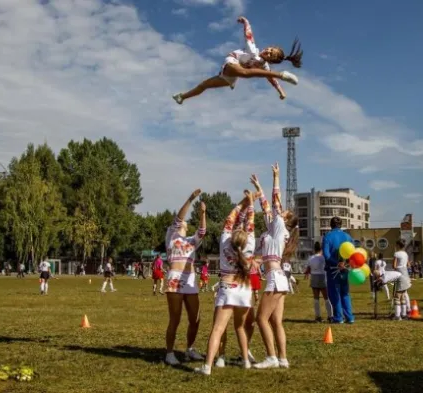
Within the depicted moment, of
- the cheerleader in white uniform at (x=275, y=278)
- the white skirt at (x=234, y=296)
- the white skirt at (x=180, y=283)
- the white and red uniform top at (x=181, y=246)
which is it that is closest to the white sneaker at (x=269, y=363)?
the cheerleader in white uniform at (x=275, y=278)

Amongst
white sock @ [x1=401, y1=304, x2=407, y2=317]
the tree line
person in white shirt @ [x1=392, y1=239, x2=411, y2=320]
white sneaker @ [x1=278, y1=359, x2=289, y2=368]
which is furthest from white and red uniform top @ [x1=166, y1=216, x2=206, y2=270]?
the tree line

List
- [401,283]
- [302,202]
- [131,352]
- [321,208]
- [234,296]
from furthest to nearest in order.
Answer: [302,202]
[321,208]
[401,283]
[131,352]
[234,296]

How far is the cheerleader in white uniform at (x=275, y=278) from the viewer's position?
862 centimetres

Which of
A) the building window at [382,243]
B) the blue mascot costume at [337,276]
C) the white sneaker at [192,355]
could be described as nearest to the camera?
the white sneaker at [192,355]

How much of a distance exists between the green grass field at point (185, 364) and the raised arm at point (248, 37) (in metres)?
4.68

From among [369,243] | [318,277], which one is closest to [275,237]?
[318,277]

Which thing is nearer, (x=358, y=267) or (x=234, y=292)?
(x=234, y=292)

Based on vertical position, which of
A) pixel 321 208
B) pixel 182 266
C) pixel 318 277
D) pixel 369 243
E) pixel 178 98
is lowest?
pixel 318 277

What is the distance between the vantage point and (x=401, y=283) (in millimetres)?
15680

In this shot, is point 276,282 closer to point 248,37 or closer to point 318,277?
point 248,37

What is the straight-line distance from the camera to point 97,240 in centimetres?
7812

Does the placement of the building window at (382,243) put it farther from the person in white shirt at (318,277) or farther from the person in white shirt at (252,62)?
the person in white shirt at (252,62)

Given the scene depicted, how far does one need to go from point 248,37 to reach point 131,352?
5569mm

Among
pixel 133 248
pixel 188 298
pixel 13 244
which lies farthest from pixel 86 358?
pixel 133 248
